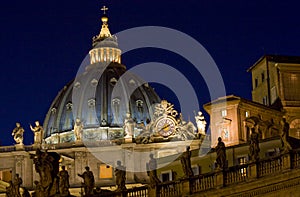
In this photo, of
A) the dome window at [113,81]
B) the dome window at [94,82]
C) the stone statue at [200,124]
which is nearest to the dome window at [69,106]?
the dome window at [94,82]

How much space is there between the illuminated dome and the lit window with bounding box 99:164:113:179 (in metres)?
25.5

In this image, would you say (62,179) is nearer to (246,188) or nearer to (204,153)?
(246,188)

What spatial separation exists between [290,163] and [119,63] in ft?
370

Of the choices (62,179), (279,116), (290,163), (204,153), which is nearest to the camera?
(290,163)

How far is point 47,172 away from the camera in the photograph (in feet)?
169

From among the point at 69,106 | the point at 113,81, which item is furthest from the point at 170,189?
the point at 113,81

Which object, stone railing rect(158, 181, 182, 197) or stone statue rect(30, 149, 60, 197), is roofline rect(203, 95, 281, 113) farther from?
stone statue rect(30, 149, 60, 197)

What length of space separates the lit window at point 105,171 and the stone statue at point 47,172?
214 feet

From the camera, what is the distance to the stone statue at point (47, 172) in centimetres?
5166

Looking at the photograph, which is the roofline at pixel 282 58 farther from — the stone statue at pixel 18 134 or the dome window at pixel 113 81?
the dome window at pixel 113 81

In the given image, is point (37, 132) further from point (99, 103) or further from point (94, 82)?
point (94, 82)

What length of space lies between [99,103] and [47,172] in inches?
3920

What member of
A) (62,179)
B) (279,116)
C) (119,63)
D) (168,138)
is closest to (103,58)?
(119,63)

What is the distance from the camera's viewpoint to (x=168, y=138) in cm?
11444
